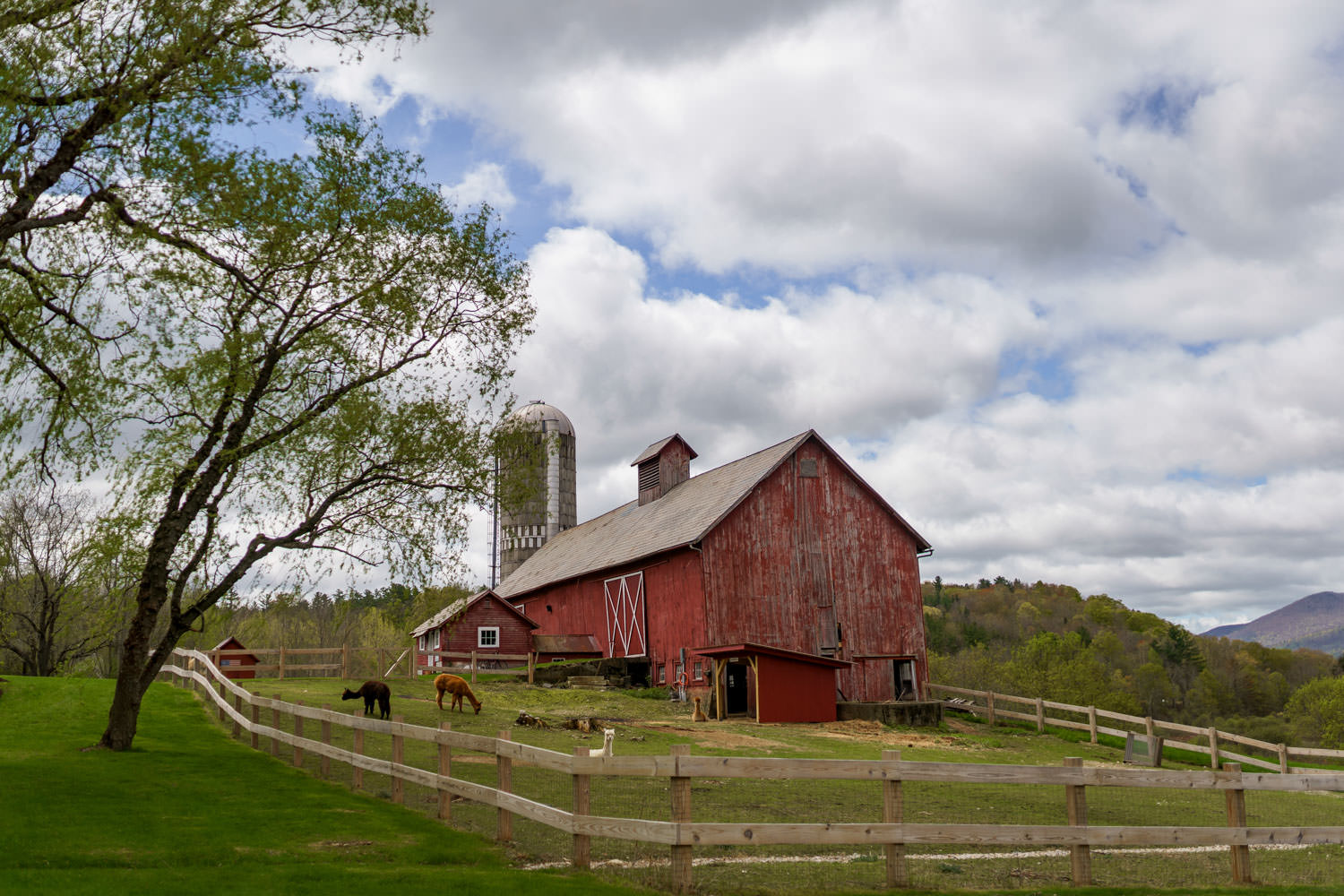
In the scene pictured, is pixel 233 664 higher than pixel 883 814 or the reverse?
higher

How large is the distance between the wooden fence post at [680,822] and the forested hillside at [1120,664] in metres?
63.8

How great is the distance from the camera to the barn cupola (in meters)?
41.9

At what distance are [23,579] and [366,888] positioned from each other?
39.7 m

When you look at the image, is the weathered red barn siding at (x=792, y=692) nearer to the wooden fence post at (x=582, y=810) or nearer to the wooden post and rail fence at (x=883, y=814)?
the wooden post and rail fence at (x=883, y=814)

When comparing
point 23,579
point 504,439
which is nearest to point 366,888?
point 504,439

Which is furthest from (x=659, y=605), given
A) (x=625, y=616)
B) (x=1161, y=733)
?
(x=1161, y=733)

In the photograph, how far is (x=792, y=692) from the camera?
27688 millimetres

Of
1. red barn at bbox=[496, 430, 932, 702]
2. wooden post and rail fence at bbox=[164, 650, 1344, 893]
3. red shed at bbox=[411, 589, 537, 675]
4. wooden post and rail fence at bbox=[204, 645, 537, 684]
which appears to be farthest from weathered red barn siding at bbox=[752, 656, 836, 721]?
wooden post and rail fence at bbox=[164, 650, 1344, 893]

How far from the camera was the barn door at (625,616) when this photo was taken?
3594cm

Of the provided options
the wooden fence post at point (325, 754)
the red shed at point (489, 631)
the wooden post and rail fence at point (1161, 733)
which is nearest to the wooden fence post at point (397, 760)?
the wooden fence post at point (325, 754)

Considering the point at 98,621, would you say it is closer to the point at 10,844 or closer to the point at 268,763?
the point at 268,763

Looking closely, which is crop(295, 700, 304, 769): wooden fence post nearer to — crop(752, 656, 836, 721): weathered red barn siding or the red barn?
crop(752, 656, 836, 721): weathered red barn siding

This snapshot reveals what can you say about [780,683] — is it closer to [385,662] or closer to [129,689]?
[129,689]

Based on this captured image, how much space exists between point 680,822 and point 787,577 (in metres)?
25.2
